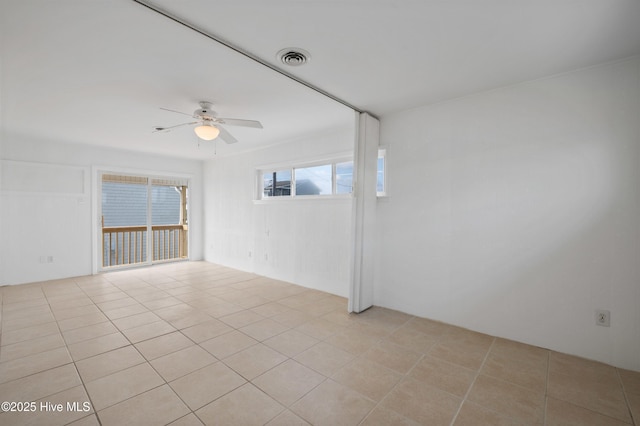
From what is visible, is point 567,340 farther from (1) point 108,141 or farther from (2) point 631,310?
(1) point 108,141

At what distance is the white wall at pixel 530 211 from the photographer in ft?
7.43

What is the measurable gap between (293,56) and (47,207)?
5479 millimetres

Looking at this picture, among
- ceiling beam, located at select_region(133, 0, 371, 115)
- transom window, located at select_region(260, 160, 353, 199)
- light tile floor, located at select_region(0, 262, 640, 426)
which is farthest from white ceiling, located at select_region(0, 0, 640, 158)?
light tile floor, located at select_region(0, 262, 640, 426)

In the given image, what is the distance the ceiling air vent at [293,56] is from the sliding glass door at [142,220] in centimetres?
532

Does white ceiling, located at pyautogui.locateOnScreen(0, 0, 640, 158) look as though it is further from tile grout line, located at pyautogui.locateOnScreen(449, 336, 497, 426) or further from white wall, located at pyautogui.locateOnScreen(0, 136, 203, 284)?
tile grout line, located at pyautogui.locateOnScreen(449, 336, 497, 426)

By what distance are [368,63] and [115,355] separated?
3.36 metres

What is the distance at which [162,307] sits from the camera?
3607mm

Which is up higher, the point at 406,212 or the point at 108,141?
the point at 108,141

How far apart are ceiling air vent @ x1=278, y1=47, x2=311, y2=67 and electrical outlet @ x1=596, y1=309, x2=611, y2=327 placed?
3.26 metres

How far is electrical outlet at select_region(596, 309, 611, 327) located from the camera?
2297mm

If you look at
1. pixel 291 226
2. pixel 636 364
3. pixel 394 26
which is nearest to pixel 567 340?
pixel 636 364

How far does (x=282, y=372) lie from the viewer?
2201mm

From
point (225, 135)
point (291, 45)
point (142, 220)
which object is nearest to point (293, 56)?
point (291, 45)

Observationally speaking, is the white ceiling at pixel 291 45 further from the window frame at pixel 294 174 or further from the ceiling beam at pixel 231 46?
the window frame at pixel 294 174
